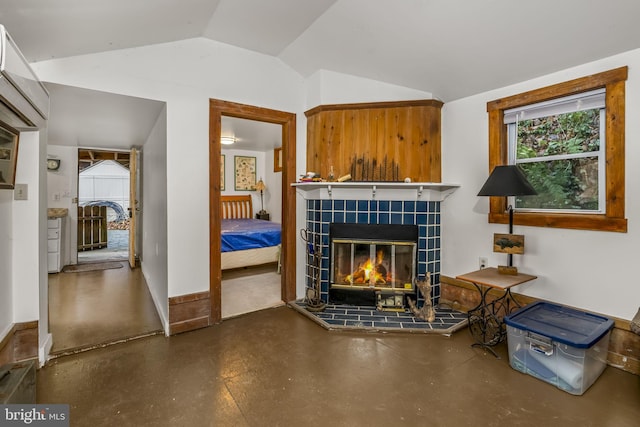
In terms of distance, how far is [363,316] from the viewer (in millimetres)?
3061

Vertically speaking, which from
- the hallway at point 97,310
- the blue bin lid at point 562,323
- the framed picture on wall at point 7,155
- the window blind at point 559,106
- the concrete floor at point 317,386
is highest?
the window blind at point 559,106

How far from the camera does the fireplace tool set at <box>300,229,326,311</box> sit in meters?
3.28

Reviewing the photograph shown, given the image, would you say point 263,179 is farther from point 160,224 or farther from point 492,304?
point 492,304

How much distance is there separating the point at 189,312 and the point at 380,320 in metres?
1.77

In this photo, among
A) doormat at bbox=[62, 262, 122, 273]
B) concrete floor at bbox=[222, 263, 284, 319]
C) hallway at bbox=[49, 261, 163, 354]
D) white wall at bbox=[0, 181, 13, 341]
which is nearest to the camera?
white wall at bbox=[0, 181, 13, 341]

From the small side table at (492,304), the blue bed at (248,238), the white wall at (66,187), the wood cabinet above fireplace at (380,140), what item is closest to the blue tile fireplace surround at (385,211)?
the wood cabinet above fireplace at (380,140)

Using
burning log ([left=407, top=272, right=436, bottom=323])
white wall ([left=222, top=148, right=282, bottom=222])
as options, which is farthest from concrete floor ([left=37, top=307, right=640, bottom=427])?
white wall ([left=222, top=148, right=282, bottom=222])

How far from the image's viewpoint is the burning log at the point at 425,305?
2960mm

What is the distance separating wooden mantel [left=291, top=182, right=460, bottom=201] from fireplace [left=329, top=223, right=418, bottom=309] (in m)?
0.30

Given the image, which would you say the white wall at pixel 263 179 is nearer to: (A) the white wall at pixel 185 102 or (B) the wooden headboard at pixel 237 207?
(B) the wooden headboard at pixel 237 207

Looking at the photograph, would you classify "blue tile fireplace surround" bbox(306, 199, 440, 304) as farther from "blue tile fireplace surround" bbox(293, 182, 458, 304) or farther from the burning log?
the burning log

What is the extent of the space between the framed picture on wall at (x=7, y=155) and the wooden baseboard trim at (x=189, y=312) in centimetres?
144

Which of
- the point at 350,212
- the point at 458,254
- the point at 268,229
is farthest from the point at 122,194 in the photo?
the point at 458,254

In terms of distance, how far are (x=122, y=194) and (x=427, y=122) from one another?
35.6ft
